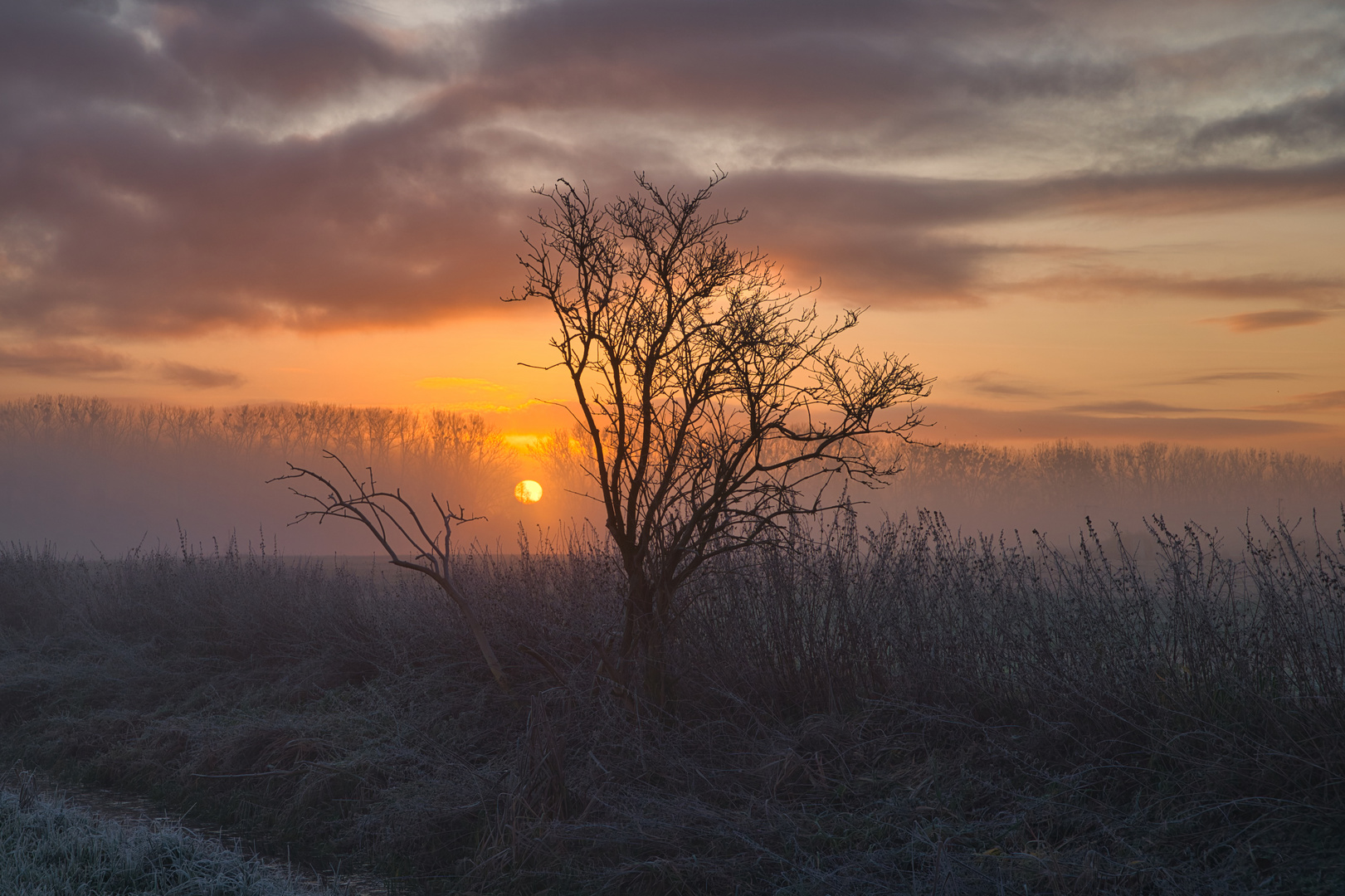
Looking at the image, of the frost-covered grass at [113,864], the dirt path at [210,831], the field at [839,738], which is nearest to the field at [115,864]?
the frost-covered grass at [113,864]

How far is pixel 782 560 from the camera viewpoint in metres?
8.81

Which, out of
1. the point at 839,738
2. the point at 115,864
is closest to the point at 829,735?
the point at 839,738

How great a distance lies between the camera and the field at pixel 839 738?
5340mm

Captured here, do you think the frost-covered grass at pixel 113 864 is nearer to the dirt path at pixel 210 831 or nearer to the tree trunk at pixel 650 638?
the dirt path at pixel 210 831

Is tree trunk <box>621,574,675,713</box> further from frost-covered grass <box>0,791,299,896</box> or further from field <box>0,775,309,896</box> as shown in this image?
frost-covered grass <box>0,791,299,896</box>

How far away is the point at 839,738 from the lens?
281 inches

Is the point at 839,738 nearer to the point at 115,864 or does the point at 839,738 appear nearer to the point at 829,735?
the point at 829,735

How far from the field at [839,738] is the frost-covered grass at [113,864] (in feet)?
4.34

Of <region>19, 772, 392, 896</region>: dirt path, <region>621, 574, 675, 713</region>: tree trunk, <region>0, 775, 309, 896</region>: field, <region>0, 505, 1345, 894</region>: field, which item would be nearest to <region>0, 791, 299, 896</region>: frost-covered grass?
<region>0, 775, 309, 896</region>: field

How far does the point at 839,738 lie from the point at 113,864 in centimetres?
502

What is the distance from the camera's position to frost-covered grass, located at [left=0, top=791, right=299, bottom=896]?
5.22 m

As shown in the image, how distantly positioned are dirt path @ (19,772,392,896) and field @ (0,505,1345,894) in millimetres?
190

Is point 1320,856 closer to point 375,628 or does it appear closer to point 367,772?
point 367,772

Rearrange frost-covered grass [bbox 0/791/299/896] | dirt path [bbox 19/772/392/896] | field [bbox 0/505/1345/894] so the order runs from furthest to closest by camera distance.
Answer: dirt path [bbox 19/772/392/896] < field [bbox 0/505/1345/894] < frost-covered grass [bbox 0/791/299/896]
